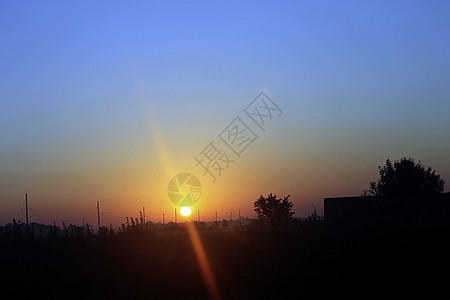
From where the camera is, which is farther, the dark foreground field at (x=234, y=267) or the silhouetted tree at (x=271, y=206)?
the silhouetted tree at (x=271, y=206)

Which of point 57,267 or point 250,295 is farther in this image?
point 57,267

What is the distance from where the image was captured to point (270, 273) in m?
16.3

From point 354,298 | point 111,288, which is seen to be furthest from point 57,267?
point 354,298

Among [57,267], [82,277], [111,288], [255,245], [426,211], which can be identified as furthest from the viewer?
[426,211]

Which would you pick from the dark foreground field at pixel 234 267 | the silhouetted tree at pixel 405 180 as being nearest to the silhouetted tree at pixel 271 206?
the silhouetted tree at pixel 405 180

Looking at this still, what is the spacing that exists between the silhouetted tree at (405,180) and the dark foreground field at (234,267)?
1475 inches

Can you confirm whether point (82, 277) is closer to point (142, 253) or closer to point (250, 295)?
point (142, 253)

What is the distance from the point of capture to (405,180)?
58875mm

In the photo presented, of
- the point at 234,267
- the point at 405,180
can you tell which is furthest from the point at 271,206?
A: the point at 234,267

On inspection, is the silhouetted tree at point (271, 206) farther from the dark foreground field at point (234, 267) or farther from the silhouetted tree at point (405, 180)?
the dark foreground field at point (234, 267)

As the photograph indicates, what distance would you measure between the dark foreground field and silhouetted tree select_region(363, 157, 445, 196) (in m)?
37.5

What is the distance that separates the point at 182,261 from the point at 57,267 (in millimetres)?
4119

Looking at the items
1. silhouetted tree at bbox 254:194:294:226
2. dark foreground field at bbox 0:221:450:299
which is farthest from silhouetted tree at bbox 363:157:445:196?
dark foreground field at bbox 0:221:450:299

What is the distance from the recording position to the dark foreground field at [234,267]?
47.9 feet
